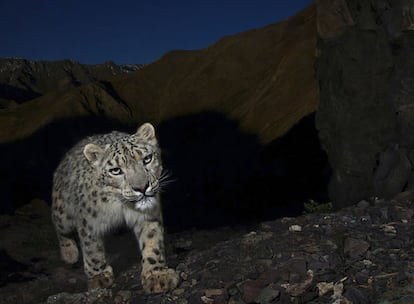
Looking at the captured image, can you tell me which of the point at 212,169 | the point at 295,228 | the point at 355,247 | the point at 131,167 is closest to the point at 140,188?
the point at 131,167

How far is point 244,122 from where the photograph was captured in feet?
195

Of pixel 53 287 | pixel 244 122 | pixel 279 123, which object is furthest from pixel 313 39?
pixel 53 287

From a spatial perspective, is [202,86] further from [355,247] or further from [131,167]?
[355,247]

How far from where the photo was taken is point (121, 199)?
8055mm

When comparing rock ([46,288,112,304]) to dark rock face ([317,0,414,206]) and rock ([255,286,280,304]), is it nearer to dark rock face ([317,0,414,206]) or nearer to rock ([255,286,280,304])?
rock ([255,286,280,304])

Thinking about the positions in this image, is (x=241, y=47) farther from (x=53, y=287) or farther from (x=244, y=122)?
(x=53, y=287)

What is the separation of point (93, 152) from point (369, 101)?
11218 mm

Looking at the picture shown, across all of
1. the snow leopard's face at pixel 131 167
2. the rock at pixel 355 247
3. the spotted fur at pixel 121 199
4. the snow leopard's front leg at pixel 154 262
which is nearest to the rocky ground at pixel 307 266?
the rock at pixel 355 247

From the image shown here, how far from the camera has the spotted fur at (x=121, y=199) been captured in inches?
303

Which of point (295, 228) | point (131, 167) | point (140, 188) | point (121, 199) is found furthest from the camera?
point (295, 228)

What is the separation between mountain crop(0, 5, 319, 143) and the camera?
62.8 metres

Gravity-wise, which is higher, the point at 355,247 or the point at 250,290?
the point at 355,247

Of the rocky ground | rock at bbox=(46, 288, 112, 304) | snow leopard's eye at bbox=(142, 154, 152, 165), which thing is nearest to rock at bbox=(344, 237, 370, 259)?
the rocky ground

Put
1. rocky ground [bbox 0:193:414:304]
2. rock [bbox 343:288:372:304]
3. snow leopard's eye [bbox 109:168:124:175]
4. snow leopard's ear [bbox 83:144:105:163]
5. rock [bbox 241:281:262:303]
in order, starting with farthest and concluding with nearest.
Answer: snow leopard's ear [bbox 83:144:105:163]
snow leopard's eye [bbox 109:168:124:175]
rock [bbox 241:281:262:303]
rocky ground [bbox 0:193:414:304]
rock [bbox 343:288:372:304]
